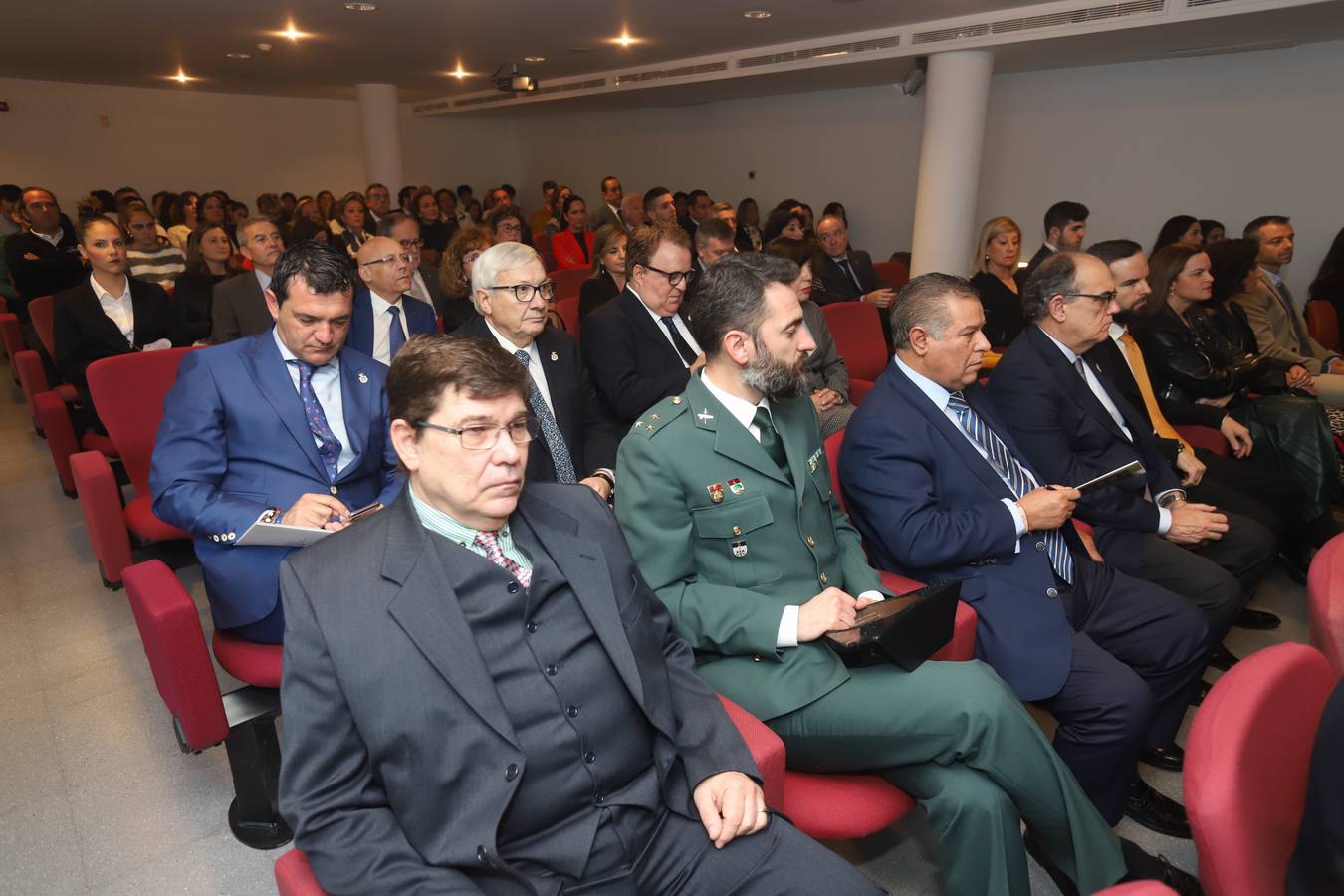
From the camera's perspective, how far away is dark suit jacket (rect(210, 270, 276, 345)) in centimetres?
404

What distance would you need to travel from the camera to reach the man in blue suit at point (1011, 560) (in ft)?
6.68

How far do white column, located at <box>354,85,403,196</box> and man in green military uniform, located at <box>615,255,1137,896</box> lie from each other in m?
11.4

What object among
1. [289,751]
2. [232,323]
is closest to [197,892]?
[289,751]

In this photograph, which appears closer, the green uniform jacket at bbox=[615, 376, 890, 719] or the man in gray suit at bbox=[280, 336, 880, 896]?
the man in gray suit at bbox=[280, 336, 880, 896]

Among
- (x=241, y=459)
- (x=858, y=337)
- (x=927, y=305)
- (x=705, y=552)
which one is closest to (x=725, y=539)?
(x=705, y=552)

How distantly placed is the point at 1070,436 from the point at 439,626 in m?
2.18

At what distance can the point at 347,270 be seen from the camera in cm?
236

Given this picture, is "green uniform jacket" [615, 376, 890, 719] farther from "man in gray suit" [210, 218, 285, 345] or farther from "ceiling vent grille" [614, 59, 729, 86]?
"ceiling vent grille" [614, 59, 729, 86]

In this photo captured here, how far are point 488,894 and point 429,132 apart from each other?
54.5 ft

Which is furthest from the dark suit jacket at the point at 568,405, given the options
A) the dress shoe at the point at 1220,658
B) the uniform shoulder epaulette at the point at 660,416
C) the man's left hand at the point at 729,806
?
the dress shoe at the point at 1220,658

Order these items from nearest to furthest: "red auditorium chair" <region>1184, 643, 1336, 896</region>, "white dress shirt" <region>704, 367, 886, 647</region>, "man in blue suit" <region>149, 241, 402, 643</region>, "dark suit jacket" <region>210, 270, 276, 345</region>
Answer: "red auditorium chair" <region>1184, 643, 1336, 896</region>, "white dress shirt" <region>704, 367, 886, 647</region>, "man in blue suit" <region>149, 241, 402, 643</region>, "dark suit jacket" <region>210, 270, 276, 345</region>

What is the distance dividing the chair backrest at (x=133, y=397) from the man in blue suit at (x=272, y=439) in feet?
2.68

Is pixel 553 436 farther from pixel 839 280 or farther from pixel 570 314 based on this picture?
pixel 839 280

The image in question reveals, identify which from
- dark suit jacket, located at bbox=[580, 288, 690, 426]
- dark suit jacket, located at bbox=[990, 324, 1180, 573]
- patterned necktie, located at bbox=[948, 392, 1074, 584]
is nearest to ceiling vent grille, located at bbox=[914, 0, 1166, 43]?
dark suit jacket, located at bbox=[990, 324, 1180, 573]
